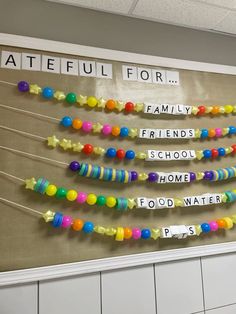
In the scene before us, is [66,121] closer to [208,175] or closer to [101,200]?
[101,200]

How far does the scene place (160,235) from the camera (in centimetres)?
111

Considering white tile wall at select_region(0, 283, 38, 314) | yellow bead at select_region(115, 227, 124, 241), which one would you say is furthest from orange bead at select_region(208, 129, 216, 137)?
white tile wall at select_region(0, 283, 38, 314)

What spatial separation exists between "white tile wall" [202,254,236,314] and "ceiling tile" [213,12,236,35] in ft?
3.91

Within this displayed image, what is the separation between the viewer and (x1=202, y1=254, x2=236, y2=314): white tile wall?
119cm

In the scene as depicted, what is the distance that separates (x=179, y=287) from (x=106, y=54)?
43.3 inches

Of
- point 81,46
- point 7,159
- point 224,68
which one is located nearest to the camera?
point 7,159

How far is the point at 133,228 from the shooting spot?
1099 mm

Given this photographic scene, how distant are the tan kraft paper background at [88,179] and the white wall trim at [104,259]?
26 mm

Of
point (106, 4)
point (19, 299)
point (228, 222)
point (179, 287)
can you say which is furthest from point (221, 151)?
point (19, 299)

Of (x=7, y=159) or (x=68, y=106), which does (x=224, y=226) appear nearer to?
(x=68, y=106)

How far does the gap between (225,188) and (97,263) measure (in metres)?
0.73

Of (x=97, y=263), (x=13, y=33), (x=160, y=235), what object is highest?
(x=13, y=33)

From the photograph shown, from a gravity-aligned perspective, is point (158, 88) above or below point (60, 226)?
above

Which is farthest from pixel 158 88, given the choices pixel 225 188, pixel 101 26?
pixel 225 188
